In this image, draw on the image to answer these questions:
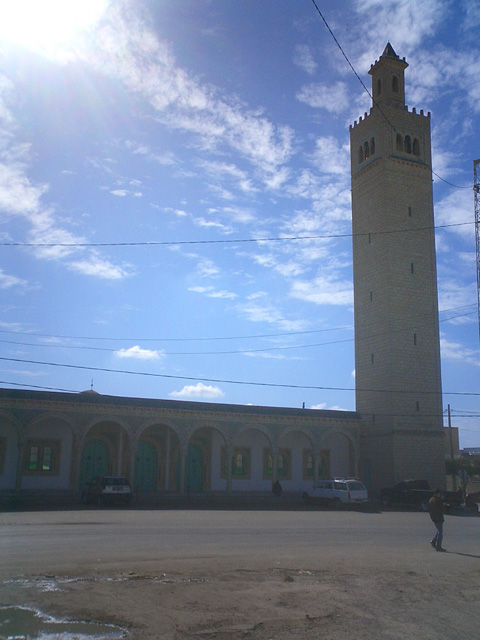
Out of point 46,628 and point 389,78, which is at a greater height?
point 389,78

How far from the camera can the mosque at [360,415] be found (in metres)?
30.3

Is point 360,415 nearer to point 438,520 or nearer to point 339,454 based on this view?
point 339,454

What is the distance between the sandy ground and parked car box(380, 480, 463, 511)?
15495 millimetres

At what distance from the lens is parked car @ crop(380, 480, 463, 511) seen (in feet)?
89.5

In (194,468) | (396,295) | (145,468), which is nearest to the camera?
(145,468)

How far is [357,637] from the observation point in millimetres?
6977

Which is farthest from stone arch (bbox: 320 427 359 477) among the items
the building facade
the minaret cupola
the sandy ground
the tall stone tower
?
the sandy ground

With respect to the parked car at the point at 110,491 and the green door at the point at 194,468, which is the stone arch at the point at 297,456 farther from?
the parked car at the point at 110,491

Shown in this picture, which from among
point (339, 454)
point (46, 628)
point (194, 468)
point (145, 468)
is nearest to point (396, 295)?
point (339, 454)

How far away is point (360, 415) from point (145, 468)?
12970 millimetres

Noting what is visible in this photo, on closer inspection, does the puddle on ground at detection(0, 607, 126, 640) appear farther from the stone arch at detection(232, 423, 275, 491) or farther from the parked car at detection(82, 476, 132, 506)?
the stone arch at detection(232, 423, 275, 491)

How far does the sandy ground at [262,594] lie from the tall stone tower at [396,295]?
22.3 meters

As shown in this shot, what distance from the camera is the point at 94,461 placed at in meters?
32.2

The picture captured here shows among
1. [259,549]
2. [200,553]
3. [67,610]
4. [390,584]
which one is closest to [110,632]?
[67,610]
